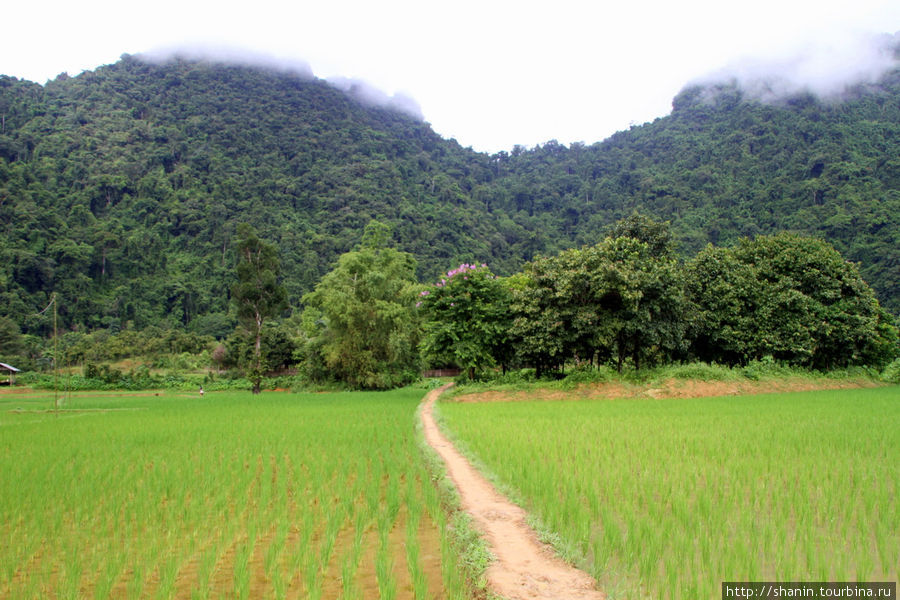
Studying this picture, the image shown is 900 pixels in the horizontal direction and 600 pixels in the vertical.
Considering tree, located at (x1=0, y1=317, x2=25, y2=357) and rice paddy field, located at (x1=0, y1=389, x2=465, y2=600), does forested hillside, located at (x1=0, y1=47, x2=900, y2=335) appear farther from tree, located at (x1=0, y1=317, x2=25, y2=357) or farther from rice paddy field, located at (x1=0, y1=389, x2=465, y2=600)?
rice paddy field, located at (x1=0, y1=389, x2=465, y2=600)

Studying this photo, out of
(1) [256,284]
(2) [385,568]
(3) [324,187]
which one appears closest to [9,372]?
(1) [256,284]

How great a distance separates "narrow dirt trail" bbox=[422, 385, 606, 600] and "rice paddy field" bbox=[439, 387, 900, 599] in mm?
154

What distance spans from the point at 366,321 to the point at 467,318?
8893 mm

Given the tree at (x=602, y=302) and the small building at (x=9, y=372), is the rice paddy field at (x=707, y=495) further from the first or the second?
the small building at (x=9, y=372)

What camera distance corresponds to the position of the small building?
36.8 metres

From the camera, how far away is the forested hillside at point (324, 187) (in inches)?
2414

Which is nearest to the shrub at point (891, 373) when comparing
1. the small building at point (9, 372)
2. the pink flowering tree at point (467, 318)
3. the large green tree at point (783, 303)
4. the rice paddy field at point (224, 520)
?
the large green tree at point (783, 303)

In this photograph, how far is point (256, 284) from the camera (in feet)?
123

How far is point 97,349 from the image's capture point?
4544cm

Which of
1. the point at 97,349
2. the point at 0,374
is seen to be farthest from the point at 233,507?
the point at 97,349

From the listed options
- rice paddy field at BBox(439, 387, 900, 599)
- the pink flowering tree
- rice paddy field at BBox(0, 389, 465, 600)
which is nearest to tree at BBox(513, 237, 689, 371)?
the pink flowering tree

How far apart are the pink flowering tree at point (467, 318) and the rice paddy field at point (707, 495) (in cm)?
1015

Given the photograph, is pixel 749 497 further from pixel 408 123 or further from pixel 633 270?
pixel 408 123

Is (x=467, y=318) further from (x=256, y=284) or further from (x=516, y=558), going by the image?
(x=256, y=284)
